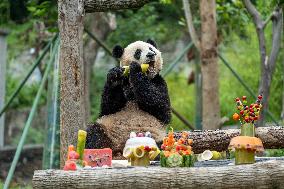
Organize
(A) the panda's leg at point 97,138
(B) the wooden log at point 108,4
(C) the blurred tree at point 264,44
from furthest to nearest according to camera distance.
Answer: (C) the blurred tree at point 264,44
(A) the panda's leg at point 97,138
(B) the wooden log at point 108,4

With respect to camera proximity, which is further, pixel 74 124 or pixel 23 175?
pixel 23 175

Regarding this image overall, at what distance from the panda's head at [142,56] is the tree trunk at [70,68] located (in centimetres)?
42

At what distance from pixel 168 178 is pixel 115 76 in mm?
1438

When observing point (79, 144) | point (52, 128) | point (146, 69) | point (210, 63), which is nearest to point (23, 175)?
point (52, 128)

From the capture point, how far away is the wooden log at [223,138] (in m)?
5.26

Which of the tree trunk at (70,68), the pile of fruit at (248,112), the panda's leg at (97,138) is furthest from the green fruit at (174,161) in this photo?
the panda's leg at (97,138)

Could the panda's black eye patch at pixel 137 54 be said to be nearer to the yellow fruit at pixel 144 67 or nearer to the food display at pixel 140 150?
the yellow fruit at pixel 144 67

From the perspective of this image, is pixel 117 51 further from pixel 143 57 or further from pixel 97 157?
pixel 97 157

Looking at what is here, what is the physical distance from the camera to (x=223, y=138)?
5.32 metres

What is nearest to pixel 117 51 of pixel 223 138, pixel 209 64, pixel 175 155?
pixel 223 138

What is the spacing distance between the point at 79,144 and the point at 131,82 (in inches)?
37.9

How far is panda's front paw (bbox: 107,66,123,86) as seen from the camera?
5.27m

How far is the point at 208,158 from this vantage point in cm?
491

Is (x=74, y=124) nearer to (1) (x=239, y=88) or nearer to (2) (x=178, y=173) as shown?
(2) (x=178, y=173)
